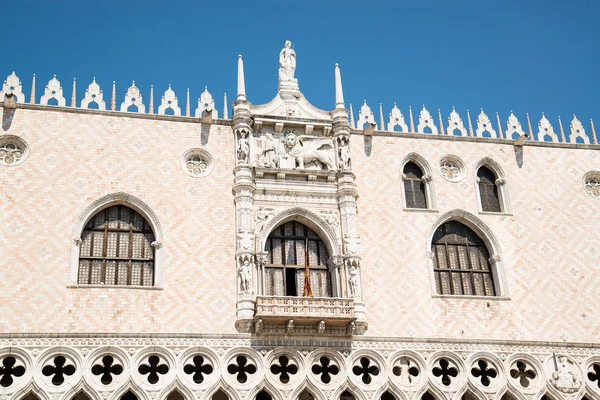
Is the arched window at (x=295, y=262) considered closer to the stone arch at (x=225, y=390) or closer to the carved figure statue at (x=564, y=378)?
the stone arch at (x=225, y=390)

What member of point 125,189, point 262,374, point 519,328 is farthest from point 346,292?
point 125,189

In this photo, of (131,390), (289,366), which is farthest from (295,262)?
(131,390)

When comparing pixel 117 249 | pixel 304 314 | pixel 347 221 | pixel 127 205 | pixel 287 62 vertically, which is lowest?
pixel 304 314

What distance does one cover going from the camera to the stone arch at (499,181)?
77.5 feet

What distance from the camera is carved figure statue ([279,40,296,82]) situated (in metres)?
24.0

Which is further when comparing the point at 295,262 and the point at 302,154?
the point at 302,154

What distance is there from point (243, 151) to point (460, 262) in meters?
6.48

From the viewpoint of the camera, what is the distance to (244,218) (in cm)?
2145

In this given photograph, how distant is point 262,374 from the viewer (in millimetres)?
20141

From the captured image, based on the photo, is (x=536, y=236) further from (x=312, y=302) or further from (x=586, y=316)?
(x=312, y=302)

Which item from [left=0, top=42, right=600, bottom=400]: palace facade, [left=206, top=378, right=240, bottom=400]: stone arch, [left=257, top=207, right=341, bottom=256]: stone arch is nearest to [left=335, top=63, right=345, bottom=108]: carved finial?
[left=0, top=42, right=600, bottom=400]: palace facade

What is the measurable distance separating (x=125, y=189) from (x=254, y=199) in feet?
10.6

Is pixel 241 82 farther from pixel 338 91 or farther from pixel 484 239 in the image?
pixel 484 239

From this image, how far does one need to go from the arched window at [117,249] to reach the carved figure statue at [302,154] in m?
4.26
